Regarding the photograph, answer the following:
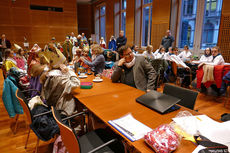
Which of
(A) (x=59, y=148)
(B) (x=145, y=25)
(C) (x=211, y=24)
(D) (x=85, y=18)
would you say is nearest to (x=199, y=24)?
(C) (x=211, y=24)

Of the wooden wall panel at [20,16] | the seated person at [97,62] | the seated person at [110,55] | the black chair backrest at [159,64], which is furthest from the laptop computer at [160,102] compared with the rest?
the wooden wall panel at [20,16]

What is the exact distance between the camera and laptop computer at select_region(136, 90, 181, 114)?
1.37 m

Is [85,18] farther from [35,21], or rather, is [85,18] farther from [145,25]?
[145,25]

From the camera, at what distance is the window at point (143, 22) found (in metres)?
9.10

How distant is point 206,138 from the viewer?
99cm

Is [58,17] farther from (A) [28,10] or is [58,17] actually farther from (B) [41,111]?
(B) [41,111]

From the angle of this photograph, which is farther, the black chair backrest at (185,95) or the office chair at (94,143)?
the black chair backrest at (185,95)

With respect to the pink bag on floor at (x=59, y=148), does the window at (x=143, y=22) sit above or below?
above

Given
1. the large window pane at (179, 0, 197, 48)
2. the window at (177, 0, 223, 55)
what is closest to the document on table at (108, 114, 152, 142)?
the window at (177, 0, 223, 55)

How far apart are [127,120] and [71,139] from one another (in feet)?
1.47

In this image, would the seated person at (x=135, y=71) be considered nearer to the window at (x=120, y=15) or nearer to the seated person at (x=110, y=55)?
the seated person at (x=110, y=55)

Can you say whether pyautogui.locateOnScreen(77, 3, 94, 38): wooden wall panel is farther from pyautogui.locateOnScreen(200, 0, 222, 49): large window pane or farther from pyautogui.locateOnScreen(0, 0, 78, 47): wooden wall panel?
pyautogui.locateOnScreen(200, 0, 222, 49): large window pane

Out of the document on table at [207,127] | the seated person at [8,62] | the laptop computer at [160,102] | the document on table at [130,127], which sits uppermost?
the seated person at [8,62]

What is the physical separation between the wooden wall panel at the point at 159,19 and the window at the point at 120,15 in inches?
133
